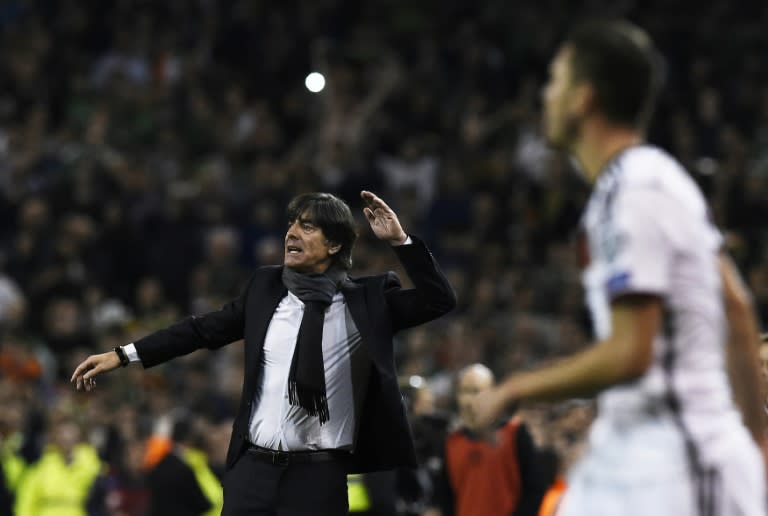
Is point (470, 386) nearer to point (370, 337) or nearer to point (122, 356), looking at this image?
point (370, 337)

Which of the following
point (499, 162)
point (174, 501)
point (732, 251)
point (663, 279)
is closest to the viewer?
point (663, 279)

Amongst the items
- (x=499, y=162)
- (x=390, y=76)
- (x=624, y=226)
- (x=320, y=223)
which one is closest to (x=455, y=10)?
(x=390, y=76)

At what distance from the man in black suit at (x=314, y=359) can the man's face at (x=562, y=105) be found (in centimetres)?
219

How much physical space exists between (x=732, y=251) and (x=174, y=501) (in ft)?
19.5

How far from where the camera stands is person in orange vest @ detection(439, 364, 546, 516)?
7941 mm

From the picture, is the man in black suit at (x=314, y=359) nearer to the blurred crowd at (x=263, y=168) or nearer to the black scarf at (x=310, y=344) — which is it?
the black scarf at (x=310, y=344)

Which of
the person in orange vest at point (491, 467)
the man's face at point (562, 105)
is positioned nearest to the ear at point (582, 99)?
the man's face at point (562, 105)

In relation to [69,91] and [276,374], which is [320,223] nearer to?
[276,374]

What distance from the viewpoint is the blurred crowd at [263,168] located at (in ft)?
44.7

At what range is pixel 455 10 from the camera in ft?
57.9

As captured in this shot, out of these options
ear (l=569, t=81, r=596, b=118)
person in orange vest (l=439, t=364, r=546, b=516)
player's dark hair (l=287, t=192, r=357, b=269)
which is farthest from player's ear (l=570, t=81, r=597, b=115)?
person in orange vest (l=439, t=364, r=546, b=516)

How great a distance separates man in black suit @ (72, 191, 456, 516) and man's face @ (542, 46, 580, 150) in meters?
2.19

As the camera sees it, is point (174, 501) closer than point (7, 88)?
Yes

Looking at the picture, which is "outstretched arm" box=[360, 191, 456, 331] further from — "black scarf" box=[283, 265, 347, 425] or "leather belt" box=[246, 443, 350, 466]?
"leather belt" box=[246, 443, 350, 466]
